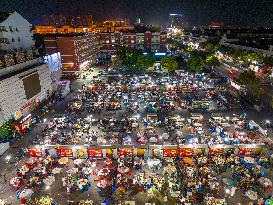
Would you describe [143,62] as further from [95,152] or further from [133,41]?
[95,152]

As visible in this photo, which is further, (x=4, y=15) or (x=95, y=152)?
(x=4, y=15)

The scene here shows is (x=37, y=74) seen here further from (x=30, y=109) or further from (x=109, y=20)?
(x=109, y=20)

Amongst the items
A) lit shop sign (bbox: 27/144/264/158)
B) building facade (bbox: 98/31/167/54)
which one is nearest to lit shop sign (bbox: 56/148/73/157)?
lit shop sign (bbox: 27/144/264/158)

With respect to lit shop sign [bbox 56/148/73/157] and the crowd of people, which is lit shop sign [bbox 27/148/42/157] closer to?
the crowd of people

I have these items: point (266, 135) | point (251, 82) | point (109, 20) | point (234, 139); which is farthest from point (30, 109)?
point (109, 20)

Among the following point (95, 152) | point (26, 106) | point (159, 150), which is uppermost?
point (26, 106)

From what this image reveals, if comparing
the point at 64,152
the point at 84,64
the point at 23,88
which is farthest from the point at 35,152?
the point at 84,64
